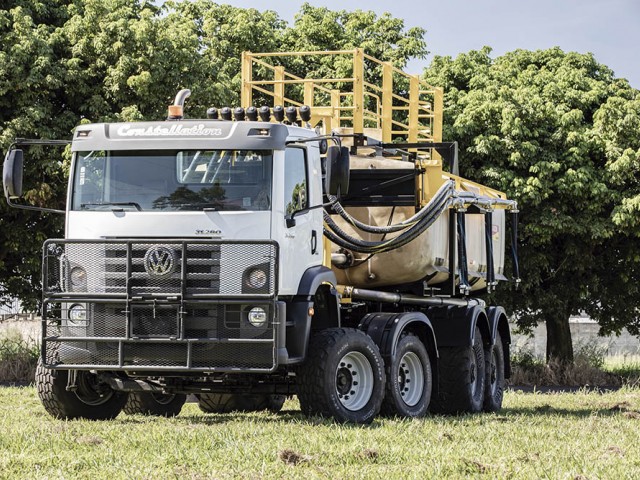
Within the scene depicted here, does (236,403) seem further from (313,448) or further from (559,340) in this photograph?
(559,340)

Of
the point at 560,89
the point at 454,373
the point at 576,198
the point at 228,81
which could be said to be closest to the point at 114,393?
the point at 454,373

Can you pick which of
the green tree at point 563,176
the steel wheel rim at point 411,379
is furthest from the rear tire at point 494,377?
the green tree at point 563,176

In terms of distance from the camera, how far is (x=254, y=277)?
12.0 meters

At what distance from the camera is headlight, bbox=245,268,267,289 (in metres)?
12.0

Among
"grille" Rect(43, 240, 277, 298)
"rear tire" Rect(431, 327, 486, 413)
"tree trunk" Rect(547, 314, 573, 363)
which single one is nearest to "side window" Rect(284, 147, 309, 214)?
"grille" Rect(43, 240, 277, 298)

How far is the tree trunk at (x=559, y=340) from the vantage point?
29.4 metres

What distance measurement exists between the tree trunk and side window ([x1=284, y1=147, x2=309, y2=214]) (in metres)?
17.6

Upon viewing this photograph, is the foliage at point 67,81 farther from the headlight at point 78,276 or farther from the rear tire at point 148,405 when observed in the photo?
the headlight at point 78,276

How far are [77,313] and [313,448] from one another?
12.2 feet

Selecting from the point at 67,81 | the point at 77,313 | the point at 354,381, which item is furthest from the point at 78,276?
the point at 67,81

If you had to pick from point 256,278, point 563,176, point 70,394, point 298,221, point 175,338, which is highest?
point 563,176

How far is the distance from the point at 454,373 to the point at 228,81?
11.8 m

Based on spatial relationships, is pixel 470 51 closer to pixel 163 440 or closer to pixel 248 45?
pixel 248 45

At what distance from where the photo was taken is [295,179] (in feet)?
41.3
